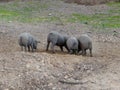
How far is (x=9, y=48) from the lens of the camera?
46.1 ft

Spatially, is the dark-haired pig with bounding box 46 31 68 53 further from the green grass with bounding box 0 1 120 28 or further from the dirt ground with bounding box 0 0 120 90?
the green grass with bounding box 0 1 120 28

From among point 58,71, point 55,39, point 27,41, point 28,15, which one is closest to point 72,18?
point 28,15

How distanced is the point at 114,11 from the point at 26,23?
794 cm

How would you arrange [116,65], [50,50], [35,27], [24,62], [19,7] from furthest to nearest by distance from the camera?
[19,7] < [35,27] < [50,50] < [116,65] < [24,62]

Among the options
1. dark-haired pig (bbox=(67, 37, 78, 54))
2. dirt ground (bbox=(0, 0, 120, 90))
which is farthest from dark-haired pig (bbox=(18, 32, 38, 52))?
dirt ground (bbox=(0, 0, 120, 90))

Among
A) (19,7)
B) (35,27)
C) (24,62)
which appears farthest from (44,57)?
(19,7)

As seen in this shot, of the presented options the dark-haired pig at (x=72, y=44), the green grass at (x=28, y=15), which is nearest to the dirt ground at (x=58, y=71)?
the dark-haired pig at (x=72, y=44)

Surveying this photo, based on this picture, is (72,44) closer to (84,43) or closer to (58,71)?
(84,43)

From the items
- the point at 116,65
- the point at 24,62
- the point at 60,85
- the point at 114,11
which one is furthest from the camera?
the point at 114,11

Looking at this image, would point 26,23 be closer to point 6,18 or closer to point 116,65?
point 6,18

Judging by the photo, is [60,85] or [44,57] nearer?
[60,85]

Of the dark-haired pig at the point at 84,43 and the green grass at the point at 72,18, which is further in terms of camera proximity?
the green grass at the point at 72,18

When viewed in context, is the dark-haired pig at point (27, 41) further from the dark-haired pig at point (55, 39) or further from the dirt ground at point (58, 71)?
the dirt ground at point (58, 71)

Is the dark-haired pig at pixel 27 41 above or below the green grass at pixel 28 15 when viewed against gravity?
above
